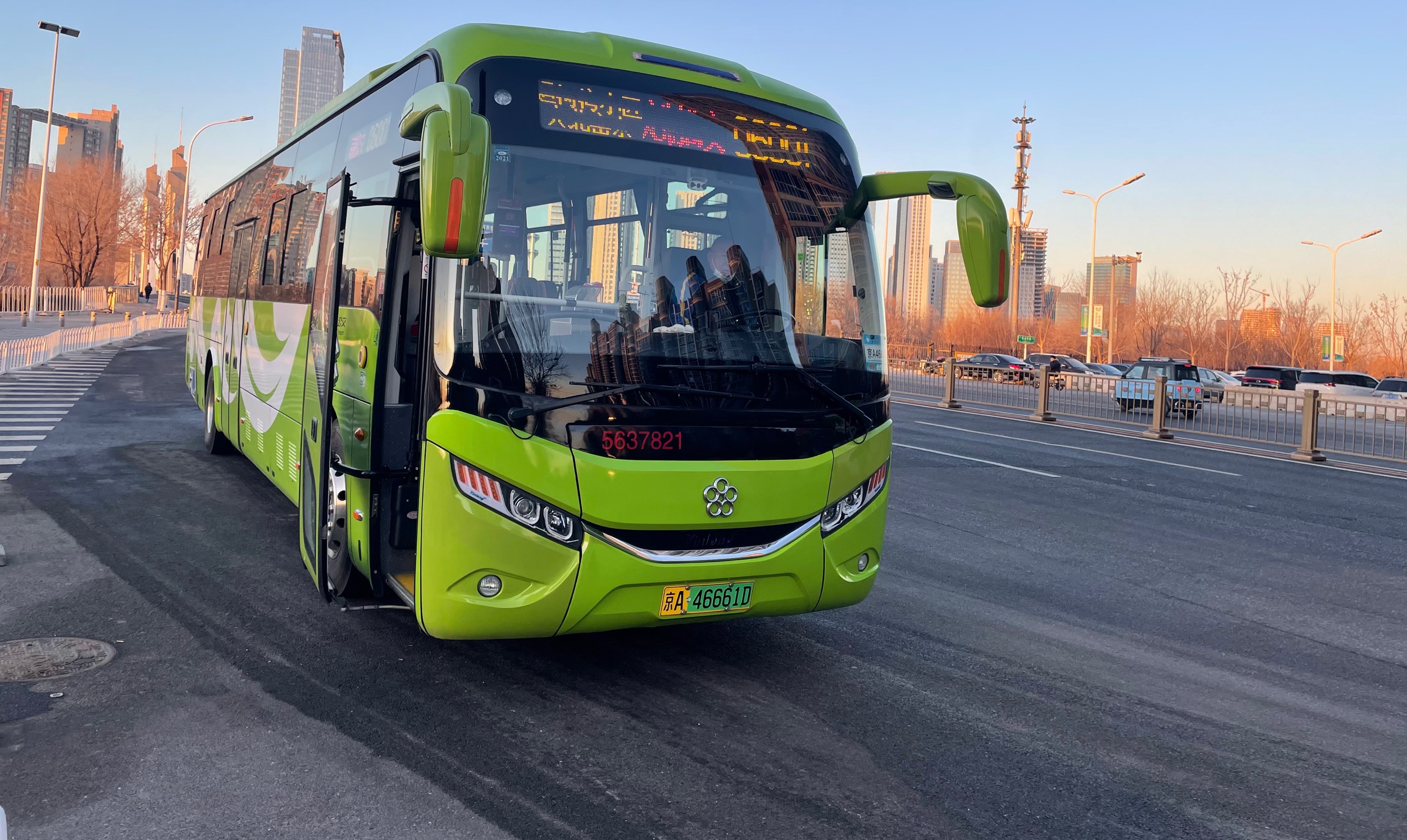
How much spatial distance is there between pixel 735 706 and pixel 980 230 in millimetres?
2594

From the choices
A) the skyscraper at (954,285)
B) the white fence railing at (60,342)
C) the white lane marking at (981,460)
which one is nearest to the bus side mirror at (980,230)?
the white lane marking at (981,460)

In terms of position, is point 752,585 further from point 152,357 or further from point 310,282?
point 152,357

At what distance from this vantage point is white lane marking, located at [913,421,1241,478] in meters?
15.4

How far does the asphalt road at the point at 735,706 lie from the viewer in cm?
391

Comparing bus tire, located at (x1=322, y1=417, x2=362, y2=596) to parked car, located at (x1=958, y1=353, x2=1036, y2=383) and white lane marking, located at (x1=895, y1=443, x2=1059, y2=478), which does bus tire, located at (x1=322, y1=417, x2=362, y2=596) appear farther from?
parked car, located at (x1=958, y1=353, x2=1036, y2=383)

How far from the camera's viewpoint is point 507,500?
4512 millimetres

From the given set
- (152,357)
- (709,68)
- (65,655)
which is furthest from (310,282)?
(152,357)

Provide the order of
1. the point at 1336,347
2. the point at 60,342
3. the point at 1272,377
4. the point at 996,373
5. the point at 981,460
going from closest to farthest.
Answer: the point at 981,460 < the point at 996,373 < the point at 60,342 < the point at 1272,377 < the point at 1336,347

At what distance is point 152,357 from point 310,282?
28.2m

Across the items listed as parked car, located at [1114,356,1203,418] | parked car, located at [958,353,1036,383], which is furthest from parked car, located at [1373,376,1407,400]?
parked car, located at [1114,356,1203,418]

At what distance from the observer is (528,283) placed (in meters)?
4.72

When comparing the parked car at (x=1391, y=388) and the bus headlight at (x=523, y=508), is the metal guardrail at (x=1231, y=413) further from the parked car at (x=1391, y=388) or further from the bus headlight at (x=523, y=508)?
the bus headlight at (x=523, y=508)

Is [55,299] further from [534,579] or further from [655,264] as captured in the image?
[534,579]

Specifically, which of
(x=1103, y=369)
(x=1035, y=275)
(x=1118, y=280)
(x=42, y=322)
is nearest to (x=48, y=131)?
(x=42, y=322)
